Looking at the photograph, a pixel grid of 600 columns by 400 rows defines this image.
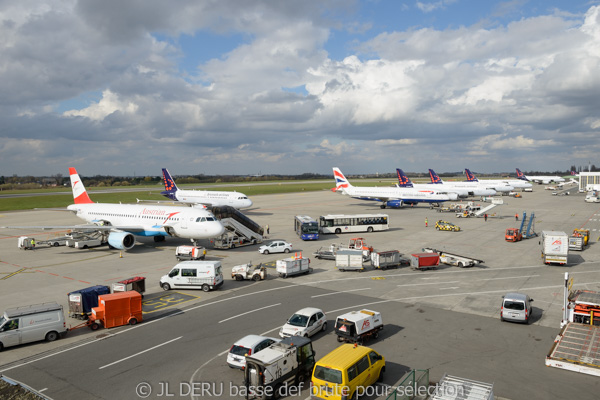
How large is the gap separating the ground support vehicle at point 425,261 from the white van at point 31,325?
29.7 metres

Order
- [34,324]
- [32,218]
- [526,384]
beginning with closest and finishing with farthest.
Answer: [526,384] < [34,324] < [32,218]

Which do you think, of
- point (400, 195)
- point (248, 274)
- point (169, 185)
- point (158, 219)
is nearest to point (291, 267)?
point (248, 274)

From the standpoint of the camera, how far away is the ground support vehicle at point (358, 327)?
20.6 meters

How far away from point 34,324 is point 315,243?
118 feet

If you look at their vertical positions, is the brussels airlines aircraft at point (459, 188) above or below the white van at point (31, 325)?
above

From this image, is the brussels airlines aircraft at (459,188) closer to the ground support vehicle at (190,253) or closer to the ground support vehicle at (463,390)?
the ground support vehicle at (190,253)

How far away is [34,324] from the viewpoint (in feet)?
71.1

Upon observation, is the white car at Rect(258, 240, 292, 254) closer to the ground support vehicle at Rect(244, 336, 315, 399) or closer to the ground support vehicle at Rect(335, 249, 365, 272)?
the ground support vehicle at Rect(335, 249, 365, 272)

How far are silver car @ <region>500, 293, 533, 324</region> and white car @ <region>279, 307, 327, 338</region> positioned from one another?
11.6m

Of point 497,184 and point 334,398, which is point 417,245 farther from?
point 497,184

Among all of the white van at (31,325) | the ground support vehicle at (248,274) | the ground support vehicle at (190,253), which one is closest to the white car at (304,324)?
the ground support vehicle at (248,274)

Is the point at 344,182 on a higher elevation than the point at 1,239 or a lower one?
higher

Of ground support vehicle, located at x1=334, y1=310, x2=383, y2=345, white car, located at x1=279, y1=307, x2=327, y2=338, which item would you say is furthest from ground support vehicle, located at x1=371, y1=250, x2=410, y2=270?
white car, located at x1=279, y1=307, x2=327, y2=338

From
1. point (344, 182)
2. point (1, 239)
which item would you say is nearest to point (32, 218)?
point (1, 239)
